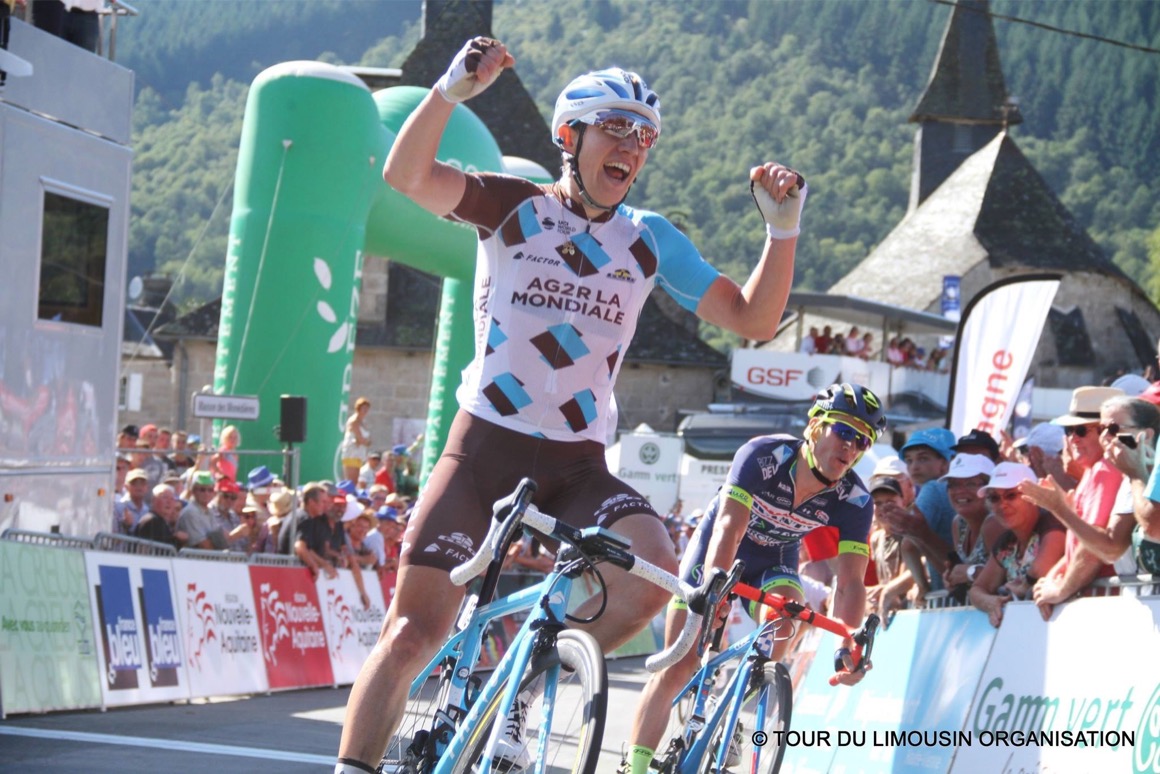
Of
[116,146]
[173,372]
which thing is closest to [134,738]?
[116,146]

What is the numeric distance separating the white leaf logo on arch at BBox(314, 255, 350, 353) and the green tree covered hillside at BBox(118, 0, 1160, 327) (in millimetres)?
75595

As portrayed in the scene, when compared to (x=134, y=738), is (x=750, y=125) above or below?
above

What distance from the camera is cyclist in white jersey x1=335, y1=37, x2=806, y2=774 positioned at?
17.6ft

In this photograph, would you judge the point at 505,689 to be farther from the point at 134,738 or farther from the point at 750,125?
the point at 750,125

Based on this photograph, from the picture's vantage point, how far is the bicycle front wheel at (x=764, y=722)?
23.2 ft

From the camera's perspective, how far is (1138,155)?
436 ft

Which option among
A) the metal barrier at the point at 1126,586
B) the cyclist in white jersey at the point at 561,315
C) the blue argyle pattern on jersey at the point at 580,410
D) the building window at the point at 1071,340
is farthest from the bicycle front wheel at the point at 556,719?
the building window at the point at 1071,340

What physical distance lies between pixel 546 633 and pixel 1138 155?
135633 mm

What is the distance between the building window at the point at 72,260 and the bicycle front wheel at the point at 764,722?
658cm

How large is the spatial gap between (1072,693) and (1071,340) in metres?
63.7

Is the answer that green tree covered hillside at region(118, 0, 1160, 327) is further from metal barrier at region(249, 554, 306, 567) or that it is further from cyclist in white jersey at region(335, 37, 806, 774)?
cyclist in white jersey at region(335, 37, 806, 774)

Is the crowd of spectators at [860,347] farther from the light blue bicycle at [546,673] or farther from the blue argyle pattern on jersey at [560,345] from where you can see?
the light blue bicycle at [546,673]

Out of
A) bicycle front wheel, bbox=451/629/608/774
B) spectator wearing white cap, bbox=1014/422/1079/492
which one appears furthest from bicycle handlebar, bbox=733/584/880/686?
spectator wearing white cap, bbox=1014/422/1079/492

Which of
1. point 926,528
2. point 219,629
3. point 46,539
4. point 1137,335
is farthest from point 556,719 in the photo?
point 1137,335
